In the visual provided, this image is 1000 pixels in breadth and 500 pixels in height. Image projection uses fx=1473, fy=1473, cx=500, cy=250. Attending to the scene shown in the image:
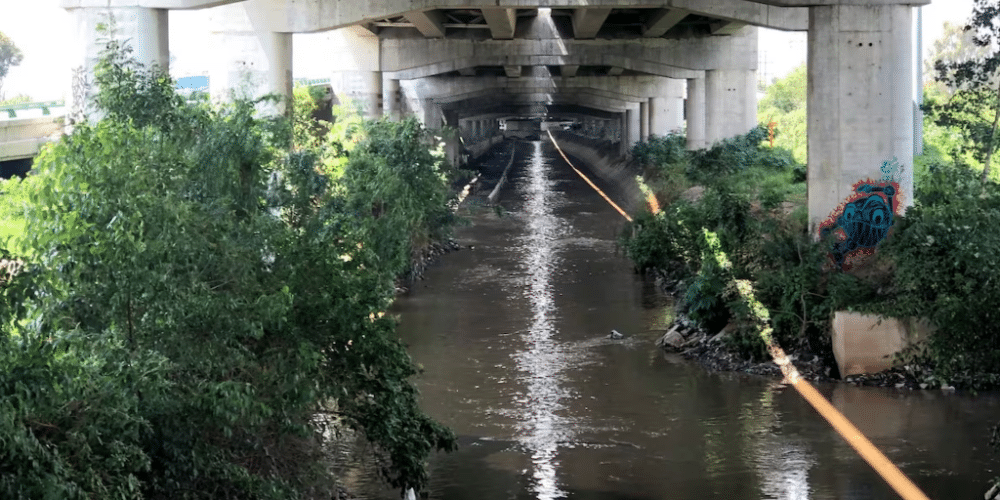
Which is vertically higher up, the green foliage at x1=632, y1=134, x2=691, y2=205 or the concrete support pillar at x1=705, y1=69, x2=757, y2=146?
the concrete support pillar at x1=705, y1=69, x2=757, y2=146

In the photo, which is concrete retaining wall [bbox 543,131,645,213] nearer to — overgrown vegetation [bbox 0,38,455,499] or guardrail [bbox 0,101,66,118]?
guardrail [bbox 0,101,66,118]

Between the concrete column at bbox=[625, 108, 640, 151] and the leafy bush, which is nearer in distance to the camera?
the leafy bush

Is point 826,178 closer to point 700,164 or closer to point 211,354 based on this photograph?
point 211,354

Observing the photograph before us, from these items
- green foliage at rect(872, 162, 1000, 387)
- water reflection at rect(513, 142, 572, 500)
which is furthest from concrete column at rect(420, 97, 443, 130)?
green foliage at rect(872, 162, 1000, 387)

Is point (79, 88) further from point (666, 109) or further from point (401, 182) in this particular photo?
point (666, 109)

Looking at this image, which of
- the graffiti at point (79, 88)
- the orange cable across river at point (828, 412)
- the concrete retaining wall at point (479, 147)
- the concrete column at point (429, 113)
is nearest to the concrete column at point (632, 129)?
the concrete retaining wall at point (479, 147)

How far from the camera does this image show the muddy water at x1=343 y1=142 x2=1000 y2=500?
16.0 metres

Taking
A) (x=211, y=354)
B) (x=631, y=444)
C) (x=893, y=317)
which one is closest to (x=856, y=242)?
(x=893, y=317)

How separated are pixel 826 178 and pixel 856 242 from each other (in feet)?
5.62

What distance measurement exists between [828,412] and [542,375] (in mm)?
4707

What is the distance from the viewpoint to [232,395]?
1087cm

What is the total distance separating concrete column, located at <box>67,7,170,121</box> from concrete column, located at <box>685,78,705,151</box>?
39.1 metres

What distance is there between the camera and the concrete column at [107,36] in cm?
2145

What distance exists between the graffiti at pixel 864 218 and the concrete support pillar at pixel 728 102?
83.8ft
